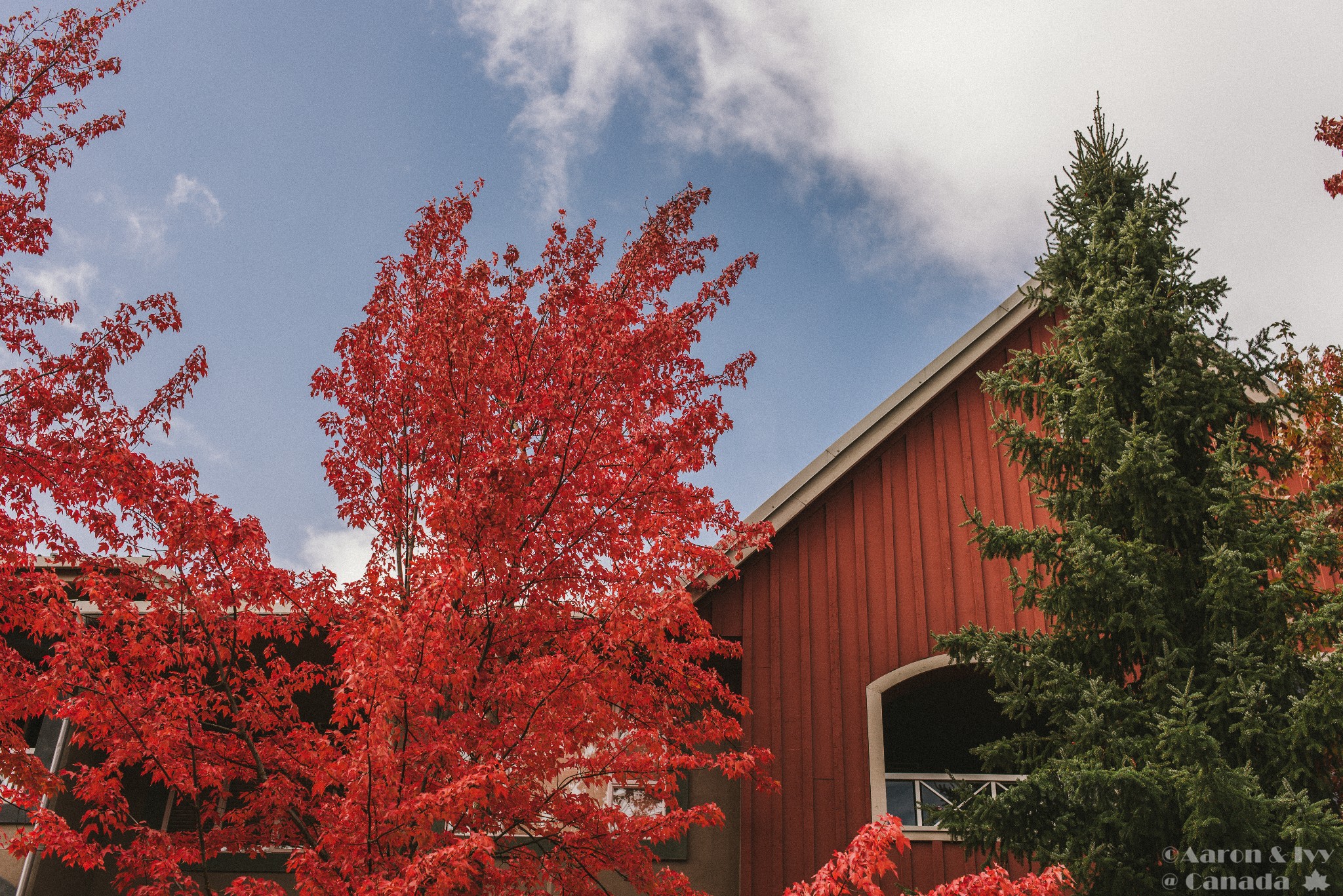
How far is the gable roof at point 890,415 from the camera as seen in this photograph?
1188cm

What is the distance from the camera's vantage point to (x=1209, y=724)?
24.6 feet

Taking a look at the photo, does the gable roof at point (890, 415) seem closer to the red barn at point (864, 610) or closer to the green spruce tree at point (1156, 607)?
the red barn at point (864, 610)

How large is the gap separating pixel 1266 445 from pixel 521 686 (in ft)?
23.3

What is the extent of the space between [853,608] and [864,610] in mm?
129

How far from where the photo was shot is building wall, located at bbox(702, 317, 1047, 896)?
10.6 meters

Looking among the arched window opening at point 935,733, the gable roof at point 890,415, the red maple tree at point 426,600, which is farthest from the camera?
the gable roof at point 890,415

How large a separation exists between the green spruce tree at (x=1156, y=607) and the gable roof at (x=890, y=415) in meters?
2.63

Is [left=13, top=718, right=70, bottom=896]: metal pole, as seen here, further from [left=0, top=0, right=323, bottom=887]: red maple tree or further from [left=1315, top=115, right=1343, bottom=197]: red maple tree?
[left=1315, top=115, right=1343, bottom=197]: red maple tree

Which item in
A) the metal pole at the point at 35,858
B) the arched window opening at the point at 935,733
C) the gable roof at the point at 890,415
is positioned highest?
the gable roof at the point at 890,415

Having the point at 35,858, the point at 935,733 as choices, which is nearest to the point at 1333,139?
the point at 935,733

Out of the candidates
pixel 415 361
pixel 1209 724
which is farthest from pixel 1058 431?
pixel 415 361

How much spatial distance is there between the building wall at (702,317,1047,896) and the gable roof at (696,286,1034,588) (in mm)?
221

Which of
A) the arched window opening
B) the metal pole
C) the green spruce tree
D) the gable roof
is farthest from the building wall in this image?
the metal pole

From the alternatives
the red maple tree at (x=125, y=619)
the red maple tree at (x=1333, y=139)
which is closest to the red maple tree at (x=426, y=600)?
the red maple tree at (x=125, y=619)
